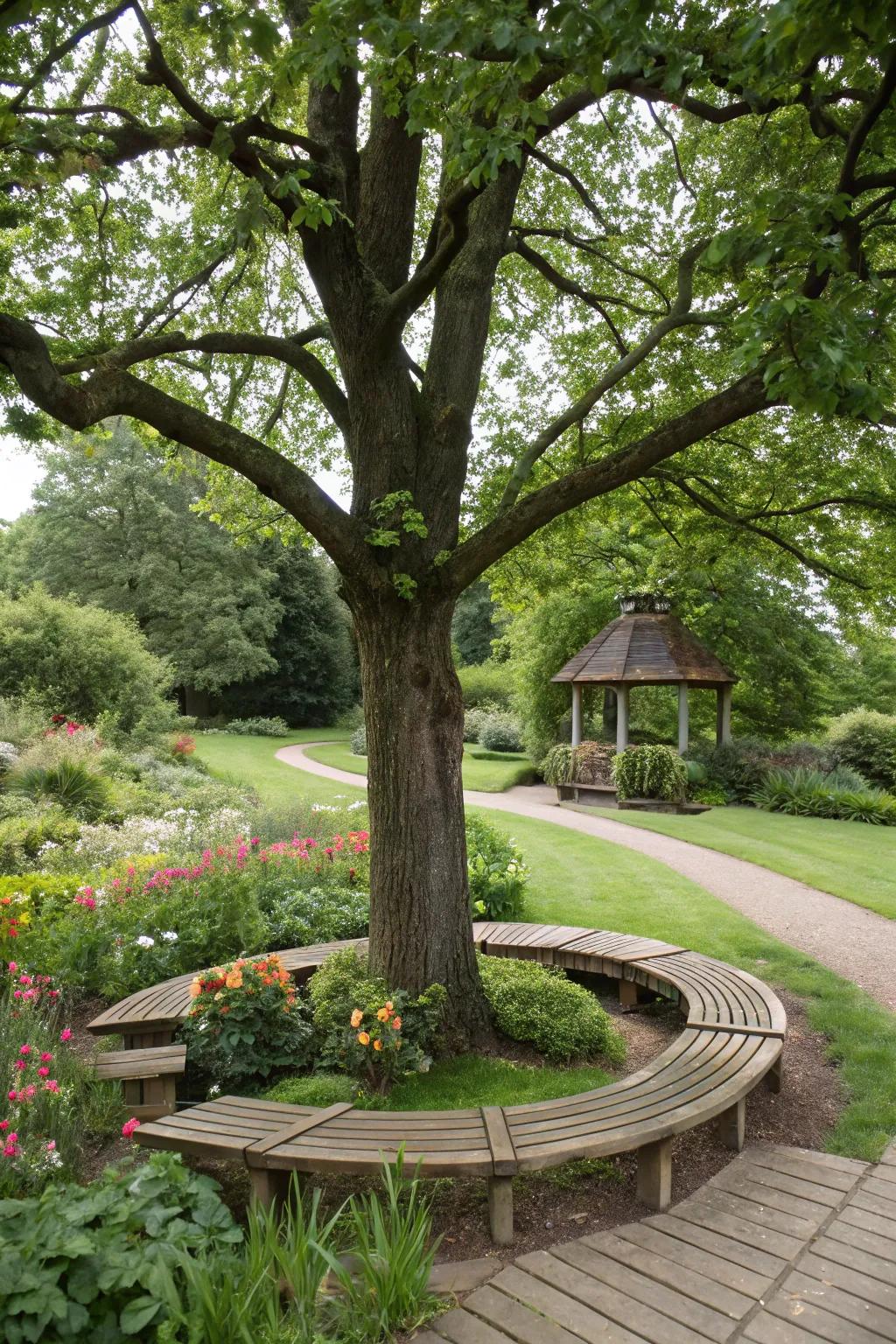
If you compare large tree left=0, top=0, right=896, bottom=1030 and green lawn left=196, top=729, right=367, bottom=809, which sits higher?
large tree left=0, top=0, right=896, bottom=1030

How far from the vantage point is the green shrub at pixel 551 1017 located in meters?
4.97

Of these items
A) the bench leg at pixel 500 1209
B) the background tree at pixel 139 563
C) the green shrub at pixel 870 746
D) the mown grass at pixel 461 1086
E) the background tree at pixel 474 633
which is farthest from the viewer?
the background tree at pixel 474 633

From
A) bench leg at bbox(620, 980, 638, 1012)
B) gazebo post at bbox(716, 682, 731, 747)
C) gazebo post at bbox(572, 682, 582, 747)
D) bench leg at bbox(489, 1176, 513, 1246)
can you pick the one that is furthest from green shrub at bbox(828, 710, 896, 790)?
bench leg at bbox(489, 1176, 513, 1246)

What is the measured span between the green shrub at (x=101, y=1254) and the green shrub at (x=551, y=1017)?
2.42 m

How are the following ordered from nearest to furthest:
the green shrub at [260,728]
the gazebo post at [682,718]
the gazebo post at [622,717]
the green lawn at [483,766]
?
the gazebo post at [682,718], the gazebo post at [622,717], the green lawn at [483,766], the green shrub at [260,728]

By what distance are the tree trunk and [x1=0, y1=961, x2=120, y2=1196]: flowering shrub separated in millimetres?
1700

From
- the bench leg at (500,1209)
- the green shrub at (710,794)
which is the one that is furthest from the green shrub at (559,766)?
the bench leg at (500,1209)

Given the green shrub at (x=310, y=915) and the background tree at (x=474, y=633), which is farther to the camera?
the background tree at (x=474, y=633)

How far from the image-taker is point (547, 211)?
26.3 ft

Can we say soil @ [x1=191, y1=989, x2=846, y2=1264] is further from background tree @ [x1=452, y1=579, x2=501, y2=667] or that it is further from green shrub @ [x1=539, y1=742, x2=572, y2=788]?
background tree @ [x1=452, y1=579, x2=501, y2=667]

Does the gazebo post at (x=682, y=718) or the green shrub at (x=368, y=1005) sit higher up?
the gazebo post at (x=682, y=718)

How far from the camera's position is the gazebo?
59.6 ft

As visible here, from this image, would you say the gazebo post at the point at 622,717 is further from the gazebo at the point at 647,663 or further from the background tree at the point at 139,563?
the background tree at the point at 139,563

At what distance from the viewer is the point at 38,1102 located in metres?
3.89
